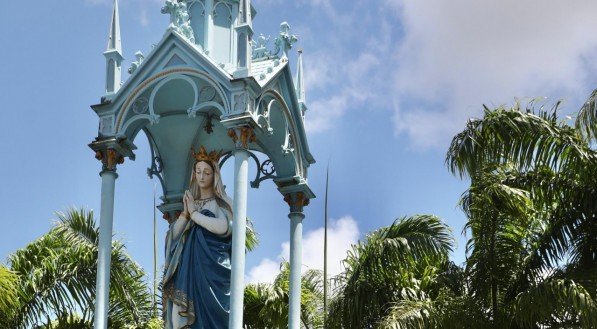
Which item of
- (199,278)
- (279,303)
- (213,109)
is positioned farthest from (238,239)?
(279,303)

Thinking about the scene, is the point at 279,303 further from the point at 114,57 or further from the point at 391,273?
the point at 114,57

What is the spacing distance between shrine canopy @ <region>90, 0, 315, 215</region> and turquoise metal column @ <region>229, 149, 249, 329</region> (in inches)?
14.3

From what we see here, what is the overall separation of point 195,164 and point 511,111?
4.25 meters

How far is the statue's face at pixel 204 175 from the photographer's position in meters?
14.4

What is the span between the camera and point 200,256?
13680 mm

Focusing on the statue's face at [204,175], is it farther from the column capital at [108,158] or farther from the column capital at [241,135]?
the column capital at [241,135]

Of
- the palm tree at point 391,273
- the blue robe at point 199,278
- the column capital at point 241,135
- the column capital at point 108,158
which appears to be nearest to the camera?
the column capital at point 241,135

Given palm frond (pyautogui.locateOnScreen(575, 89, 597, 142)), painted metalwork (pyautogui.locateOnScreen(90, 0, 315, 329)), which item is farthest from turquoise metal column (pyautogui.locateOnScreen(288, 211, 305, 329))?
palm frond (pyautogui.locateOnScreen(575, 89, 597, 142))

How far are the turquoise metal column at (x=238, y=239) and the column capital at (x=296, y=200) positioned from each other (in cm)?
193

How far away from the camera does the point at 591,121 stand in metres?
13.6

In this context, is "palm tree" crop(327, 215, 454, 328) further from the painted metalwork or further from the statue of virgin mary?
the statue of virgin mary

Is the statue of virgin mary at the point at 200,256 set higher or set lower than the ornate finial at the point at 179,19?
lower

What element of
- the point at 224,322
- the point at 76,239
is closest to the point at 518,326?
the point at 224,322

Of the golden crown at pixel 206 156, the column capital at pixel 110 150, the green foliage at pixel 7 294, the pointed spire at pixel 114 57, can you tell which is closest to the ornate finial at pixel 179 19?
the pointed spire at pixel 114 57
